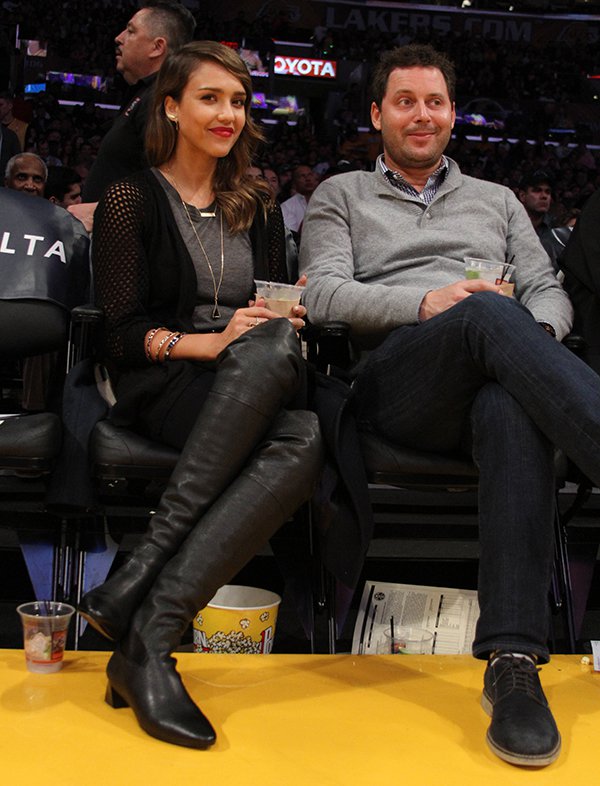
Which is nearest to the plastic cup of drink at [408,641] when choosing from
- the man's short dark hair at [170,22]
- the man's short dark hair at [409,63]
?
the man's short dark hair at [409,63]

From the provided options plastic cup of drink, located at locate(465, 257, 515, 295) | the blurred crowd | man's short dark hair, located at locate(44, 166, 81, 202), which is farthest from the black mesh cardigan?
the blurred crowd

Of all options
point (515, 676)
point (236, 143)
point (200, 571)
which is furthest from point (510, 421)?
point (236, 143)

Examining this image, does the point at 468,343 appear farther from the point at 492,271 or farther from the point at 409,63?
the point at 409,63

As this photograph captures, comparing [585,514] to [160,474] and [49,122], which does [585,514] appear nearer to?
[160,474]

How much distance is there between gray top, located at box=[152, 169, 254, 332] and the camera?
2.18m

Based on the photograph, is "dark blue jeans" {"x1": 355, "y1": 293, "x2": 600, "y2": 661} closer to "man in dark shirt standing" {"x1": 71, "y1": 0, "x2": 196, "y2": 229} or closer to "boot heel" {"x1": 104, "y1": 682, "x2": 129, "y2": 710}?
"boot heel" {"x1": 104, "y1": 682, "x2": 129, "y2": 710}

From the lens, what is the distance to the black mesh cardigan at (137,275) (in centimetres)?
203

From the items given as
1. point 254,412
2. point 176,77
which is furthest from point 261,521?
point 176,77

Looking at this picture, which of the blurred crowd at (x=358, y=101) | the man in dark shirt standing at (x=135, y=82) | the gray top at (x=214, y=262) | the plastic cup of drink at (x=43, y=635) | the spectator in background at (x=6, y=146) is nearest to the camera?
the plastic cup of drink at (x=43, y=635)

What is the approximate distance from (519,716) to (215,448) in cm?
65

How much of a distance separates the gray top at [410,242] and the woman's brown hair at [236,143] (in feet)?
0.66

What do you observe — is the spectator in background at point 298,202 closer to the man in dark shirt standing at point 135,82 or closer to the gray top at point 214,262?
the man in dark shirt standing at point 135,82

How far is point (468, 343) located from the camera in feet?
5.75

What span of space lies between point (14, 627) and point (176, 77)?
1359 millimetres
